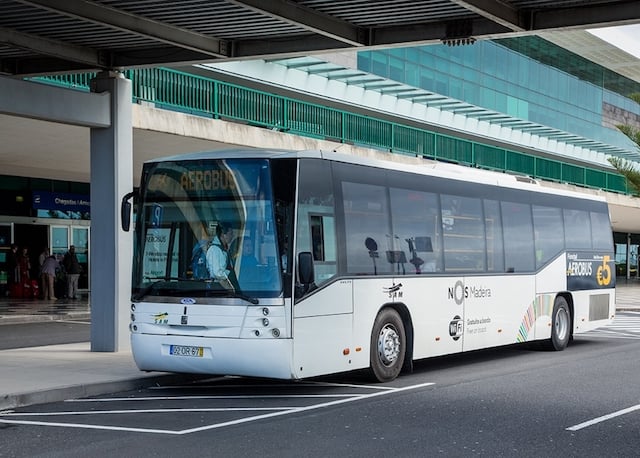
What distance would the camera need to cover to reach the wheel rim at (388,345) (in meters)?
12.9

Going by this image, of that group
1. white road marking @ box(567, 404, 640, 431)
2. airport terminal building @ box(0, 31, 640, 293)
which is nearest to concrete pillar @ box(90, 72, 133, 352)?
airport terminal building @ box(0, 31, 640, 293)

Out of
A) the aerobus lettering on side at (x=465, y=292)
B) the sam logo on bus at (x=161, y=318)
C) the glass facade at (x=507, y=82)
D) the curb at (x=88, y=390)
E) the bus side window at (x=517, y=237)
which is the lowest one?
the curb at (x=88, y=390)

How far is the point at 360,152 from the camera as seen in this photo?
26969 millimetres

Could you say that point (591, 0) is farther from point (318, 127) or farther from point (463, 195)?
point (318, 127)

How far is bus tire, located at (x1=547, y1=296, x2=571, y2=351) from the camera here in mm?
17609

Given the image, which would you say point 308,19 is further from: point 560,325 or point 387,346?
point 560,325

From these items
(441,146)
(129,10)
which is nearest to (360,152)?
(441,146)

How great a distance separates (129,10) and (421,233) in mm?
4911

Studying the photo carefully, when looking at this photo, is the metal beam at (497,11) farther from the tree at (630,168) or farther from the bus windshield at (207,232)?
the tree at (630,168)

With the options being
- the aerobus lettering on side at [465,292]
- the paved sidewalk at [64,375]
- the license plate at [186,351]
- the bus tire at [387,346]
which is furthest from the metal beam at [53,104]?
the aerobus lettering on side at [465,292]

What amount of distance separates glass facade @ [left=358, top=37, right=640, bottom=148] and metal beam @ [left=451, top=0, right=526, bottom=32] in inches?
930

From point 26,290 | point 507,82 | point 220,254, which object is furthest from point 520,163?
point 220,254

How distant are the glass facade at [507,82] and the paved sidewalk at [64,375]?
23.6 metres

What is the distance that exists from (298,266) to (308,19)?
373 centimetres
